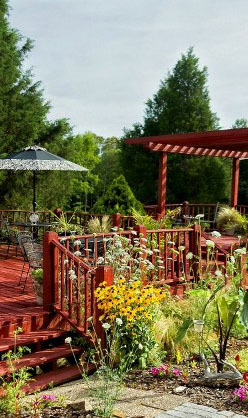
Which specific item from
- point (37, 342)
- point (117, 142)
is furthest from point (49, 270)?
point (117, 142)

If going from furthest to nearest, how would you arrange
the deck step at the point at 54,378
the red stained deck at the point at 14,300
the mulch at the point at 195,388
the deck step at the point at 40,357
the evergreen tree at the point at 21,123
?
1. the evergreen tree at the point at 21,123
2. the red stained deck at the point at 14,300
3. the deck step at the point at 40,357
4. the deck step at the point at 54,378
5. the mulch at the point at 195,388

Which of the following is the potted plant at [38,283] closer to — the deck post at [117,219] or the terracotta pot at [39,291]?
the terracotta pot at [39,291]

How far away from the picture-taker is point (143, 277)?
5.52 meters

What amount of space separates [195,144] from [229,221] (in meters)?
2.21

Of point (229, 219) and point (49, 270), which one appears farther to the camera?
point (229, 219)

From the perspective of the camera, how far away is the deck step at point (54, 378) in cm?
416

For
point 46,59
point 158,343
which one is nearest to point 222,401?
point 158,343

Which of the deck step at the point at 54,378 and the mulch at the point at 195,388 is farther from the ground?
the mulch at the point at 195,388

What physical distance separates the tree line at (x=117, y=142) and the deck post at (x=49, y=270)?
578 cm

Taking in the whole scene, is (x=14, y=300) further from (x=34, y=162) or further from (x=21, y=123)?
(x=21, y=123)

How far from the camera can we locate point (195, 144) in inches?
457

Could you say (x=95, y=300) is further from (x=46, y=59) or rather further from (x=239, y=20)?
(x=46, y=59)

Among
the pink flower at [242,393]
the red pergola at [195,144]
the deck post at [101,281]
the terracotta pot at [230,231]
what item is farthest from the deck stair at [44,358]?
the terracotta pot at [230,231]

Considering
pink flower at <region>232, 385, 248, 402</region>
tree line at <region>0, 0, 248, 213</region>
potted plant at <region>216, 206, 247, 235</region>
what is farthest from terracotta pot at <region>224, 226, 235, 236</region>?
pink flower at <region>232, 385, 248, 402</region>
